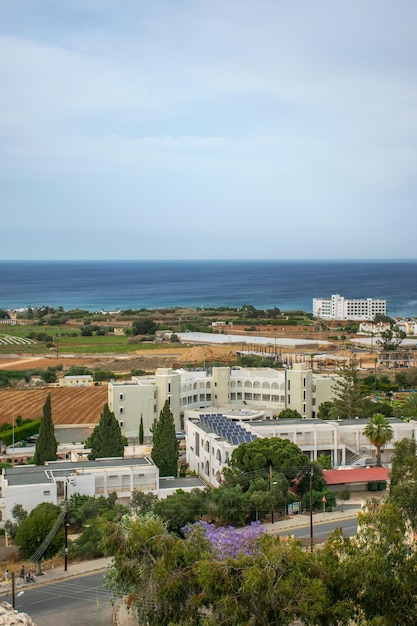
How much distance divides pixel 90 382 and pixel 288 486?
131 ft

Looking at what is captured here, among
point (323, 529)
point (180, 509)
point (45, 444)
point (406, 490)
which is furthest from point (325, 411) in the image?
point (406, 490)

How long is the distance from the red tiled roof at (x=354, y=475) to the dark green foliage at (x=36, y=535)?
13.2 m

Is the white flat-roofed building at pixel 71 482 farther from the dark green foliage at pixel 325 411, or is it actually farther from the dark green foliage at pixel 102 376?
the dark green foliage at pixel 102 376

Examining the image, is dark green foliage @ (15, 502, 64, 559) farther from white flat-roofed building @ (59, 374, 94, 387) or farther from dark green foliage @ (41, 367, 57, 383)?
dark green foliage @ (41, 367, 57, 383)

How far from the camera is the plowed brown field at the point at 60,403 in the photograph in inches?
2203

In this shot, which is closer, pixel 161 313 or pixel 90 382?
pixel 90 382

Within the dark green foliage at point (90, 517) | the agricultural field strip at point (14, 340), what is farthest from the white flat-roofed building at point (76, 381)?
the dark green foliage at point (90, 517)

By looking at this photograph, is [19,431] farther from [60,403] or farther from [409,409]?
[409,409]

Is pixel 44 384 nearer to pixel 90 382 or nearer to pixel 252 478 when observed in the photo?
pixel 90 382

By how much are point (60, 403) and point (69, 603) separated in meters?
37.6

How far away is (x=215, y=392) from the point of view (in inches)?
2143

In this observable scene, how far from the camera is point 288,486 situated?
33406 millimetres

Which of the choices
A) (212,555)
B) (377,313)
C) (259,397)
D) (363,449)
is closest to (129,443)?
Answer: (259,397)

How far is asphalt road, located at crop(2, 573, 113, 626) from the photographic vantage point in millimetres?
23344
